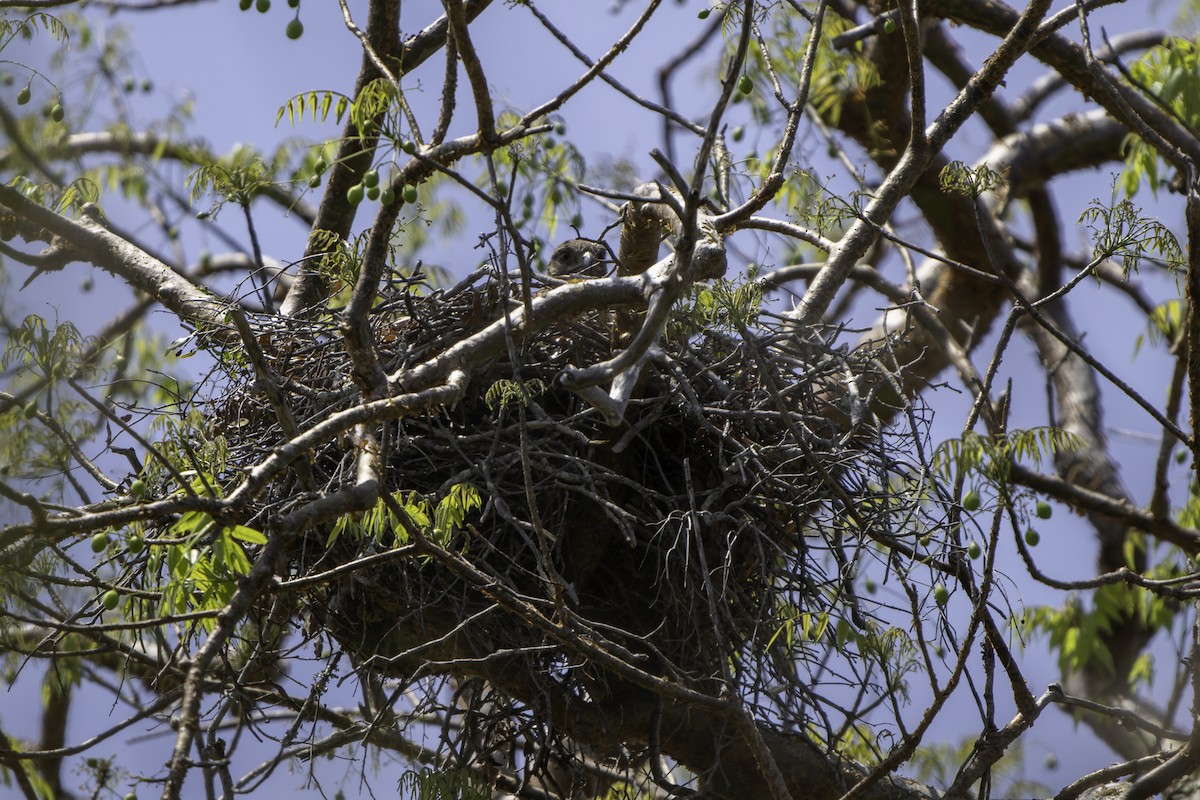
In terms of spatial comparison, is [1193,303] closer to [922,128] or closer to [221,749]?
[922,128]

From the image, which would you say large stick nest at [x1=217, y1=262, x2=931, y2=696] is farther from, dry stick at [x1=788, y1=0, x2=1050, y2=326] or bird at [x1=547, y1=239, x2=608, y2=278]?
bird at [x1=547, y1=239, x2=608, y2=278]

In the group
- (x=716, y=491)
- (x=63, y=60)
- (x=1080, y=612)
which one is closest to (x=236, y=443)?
(x=716, y=491)

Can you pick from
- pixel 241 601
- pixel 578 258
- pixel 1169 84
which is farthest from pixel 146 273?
pixel 1169 84

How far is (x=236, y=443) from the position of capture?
3420 mm

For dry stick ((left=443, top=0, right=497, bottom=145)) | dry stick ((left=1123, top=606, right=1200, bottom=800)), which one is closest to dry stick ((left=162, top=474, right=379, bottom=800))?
dry stick ((left=443, top=0, right=497, bottom=145))

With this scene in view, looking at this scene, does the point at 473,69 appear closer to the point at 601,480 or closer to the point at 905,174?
the point at 601,480

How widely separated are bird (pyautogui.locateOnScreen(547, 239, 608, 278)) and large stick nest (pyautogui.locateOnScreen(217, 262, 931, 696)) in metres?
0.67

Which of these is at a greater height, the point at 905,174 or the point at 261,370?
the point at 905,174

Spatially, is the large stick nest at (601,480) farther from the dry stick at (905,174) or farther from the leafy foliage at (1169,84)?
the leafy foliage at (1169,84)

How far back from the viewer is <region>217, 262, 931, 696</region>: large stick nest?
10.8ft

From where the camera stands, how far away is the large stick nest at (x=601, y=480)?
10.8ft

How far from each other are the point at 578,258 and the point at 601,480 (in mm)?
1407

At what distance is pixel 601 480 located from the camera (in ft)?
10.9

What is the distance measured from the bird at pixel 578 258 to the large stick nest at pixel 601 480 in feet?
2.20
